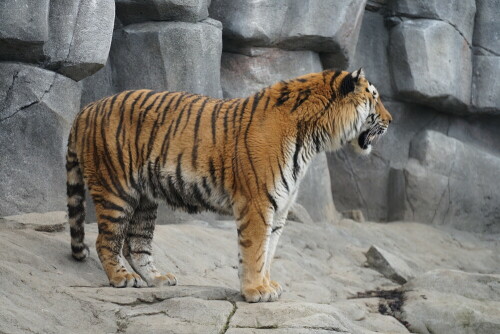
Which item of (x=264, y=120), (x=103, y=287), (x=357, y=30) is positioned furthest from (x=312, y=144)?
(x=357, y=30)

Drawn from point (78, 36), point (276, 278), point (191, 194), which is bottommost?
point (276, 278)

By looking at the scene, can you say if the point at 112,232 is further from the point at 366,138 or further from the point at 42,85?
the point at 366,138

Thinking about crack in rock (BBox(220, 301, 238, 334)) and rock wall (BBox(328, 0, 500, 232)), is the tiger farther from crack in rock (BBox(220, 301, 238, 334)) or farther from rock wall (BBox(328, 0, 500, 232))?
rock wall (BBox(328, 0, 500, 232))

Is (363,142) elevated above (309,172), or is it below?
above

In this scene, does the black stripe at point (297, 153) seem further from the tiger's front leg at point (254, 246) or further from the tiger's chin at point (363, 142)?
the tiger's chin at point (363, 142)

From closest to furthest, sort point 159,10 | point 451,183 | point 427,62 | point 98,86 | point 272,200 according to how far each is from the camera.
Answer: point 272,200 → point 98,86 → point 159,10 → point 427,62 → point 451,183

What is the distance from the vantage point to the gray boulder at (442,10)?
1120 centimetres

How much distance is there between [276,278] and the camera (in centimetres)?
765

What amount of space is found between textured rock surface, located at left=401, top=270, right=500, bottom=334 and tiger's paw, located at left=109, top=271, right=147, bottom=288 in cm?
229

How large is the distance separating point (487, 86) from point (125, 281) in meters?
7.55

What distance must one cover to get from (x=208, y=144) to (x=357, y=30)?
536 centimetres

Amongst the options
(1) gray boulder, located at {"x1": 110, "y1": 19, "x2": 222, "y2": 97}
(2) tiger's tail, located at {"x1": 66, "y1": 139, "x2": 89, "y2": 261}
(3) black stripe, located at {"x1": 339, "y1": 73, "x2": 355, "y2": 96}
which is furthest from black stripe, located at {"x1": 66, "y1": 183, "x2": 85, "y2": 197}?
(1) gray boulder, located at {"x1": 110, "y1": 19, "x2": 222, "y2": 97}

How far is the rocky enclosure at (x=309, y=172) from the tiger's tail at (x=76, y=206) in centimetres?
13

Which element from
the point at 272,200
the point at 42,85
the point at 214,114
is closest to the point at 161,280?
the point at 272,200
